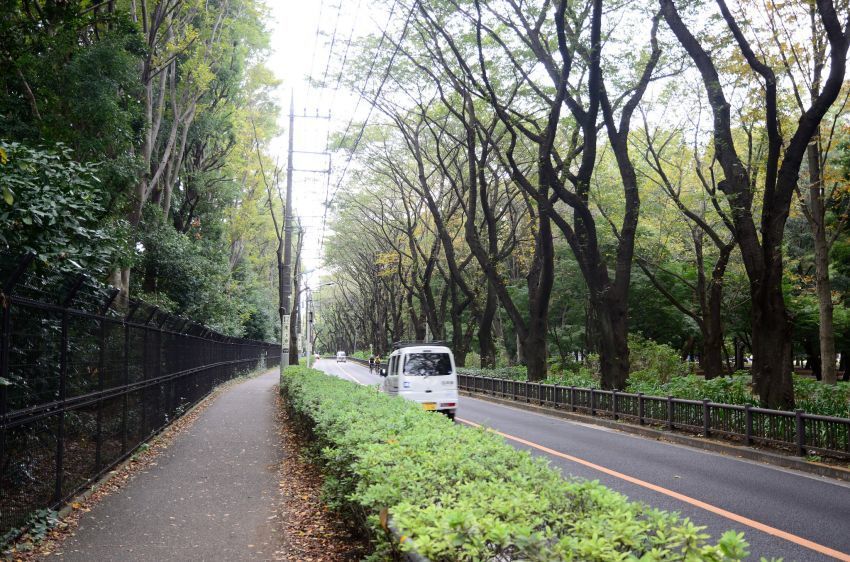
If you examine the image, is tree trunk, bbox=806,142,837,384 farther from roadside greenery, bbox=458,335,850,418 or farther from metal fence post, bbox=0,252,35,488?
metal fence post, bbox=0,252,35,488

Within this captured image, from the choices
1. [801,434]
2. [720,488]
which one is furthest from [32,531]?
[801,434]

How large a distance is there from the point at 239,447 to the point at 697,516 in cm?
810

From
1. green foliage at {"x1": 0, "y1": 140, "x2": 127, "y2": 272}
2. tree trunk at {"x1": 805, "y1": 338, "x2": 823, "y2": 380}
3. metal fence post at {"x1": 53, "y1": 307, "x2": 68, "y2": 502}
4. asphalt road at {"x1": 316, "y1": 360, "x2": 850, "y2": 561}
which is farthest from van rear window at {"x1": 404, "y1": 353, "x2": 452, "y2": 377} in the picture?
tree trunk at {"x1": 805, "y1": 338, "x2": 823, "y2": 380}

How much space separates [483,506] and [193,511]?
4.87 metres

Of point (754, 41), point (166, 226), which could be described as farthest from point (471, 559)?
point (166, 226)

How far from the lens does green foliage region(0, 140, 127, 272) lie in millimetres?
7105

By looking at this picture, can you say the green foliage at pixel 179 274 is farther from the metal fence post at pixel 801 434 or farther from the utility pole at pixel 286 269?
the metal fence post at pixel 801 434

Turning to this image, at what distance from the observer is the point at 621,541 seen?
3.34 meters

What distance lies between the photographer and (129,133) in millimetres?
14016

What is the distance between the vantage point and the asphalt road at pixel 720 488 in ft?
22.2

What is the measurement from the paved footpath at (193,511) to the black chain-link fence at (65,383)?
1.80ft

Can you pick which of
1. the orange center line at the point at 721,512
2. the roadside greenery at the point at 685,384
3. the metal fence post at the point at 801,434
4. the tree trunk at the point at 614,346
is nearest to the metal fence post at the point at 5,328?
the orange center line at the point at 721,512

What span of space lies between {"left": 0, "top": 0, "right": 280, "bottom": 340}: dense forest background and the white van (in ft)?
22.2

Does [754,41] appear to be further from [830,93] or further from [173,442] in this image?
[173,442]
